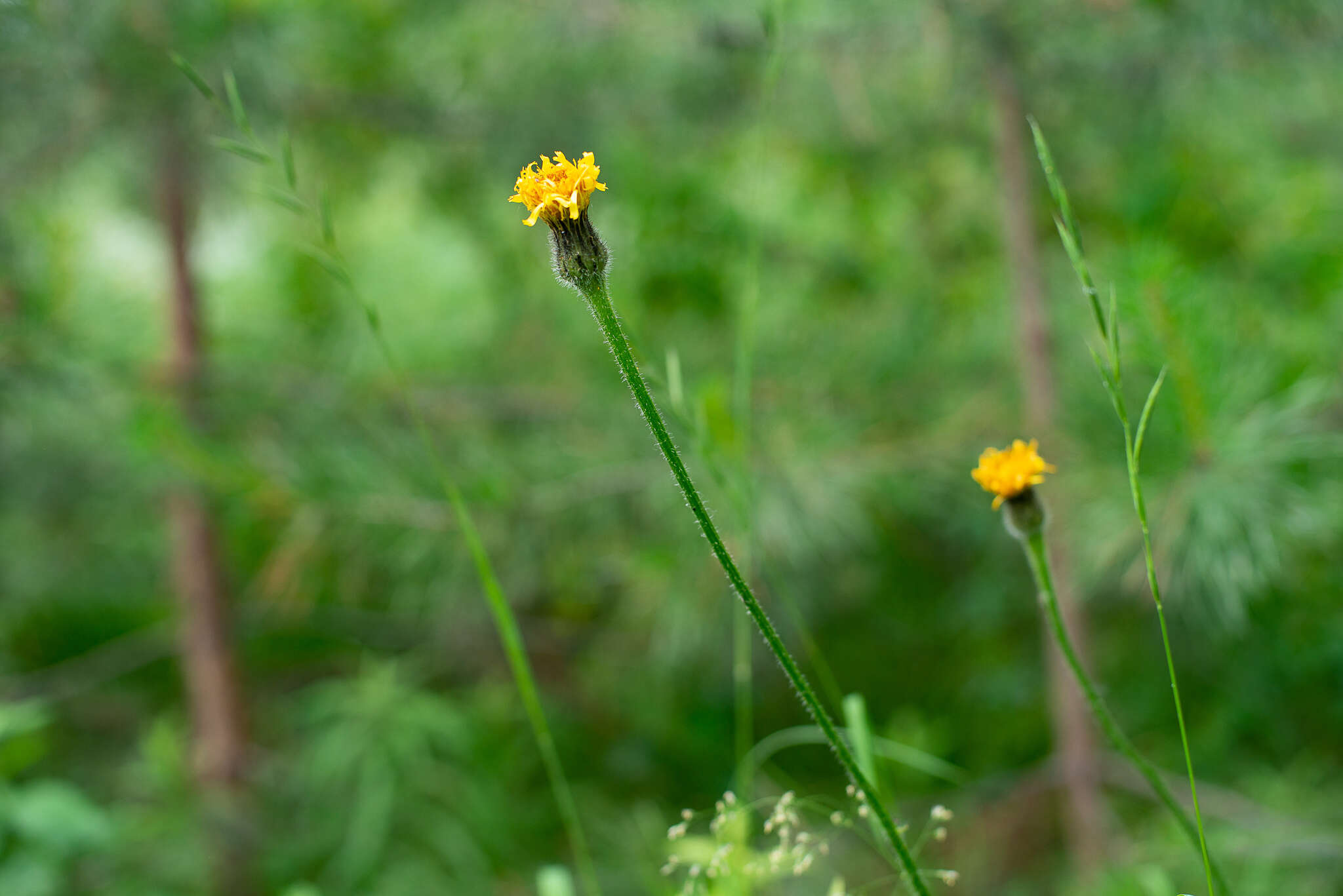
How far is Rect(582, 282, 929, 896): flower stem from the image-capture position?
19cm

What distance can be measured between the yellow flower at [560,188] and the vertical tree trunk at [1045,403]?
689mm

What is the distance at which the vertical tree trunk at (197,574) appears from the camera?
1374mm

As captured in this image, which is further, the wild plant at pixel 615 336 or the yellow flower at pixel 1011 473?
the yellow flower at pixel 1011 473

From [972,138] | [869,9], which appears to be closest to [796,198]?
[972,138]

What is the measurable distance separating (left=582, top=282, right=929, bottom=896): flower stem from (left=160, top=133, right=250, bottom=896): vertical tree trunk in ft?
4.38

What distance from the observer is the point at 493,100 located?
4.44ft

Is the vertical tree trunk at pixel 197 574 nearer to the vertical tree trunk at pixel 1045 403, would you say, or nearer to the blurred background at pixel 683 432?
the blurred background at pixel 683 432

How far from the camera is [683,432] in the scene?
67 centimetres

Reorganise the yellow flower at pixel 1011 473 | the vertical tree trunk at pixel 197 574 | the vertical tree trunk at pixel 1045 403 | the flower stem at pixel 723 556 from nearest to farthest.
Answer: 1. the flower stem at pixel 723 556
2. the yellow flower at pixel 1011 473
3. the vertical tree trunk at pixel 1045 403
4. the vertical tree trunk at pixel 197 574

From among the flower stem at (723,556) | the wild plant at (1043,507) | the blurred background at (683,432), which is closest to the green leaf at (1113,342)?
the wild plant at (1043,507)

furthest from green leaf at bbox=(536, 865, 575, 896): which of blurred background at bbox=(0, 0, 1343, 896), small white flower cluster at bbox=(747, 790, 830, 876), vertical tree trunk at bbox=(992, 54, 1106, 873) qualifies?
vertical tree trunk at bbox=(992, 54, 1106, 873)

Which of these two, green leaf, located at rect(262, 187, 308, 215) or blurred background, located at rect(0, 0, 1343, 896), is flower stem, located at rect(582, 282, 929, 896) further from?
blurred background, located at rect(0, 0, 1343, 896)

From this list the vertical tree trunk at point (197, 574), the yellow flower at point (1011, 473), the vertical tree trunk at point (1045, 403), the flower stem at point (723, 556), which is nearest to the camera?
the flower stem at point (723, 556)

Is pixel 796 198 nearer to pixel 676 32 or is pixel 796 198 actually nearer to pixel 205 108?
pixel 676 32
